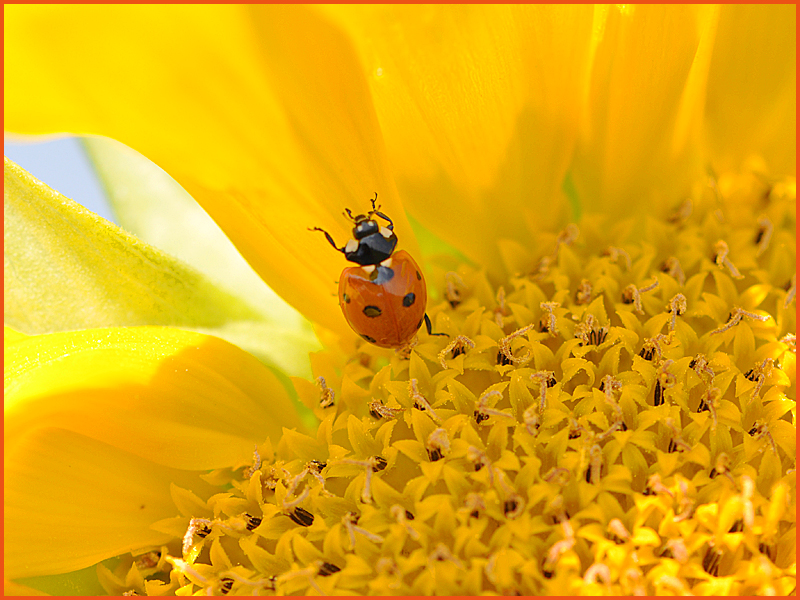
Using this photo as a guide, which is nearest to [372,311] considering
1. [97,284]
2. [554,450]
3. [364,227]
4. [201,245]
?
[364,227]

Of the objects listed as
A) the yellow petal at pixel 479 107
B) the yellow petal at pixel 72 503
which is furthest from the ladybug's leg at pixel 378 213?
the yellow petal at pixel 72 503

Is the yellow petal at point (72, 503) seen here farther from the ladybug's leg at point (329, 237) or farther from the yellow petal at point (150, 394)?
the ladybug's leg at point (329, 237)

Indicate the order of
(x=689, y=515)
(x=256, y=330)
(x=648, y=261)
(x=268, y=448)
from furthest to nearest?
1. (x=256, y=330)
2. (x=648, y=261)
3. (x=268, y=448)
4. (x=689, y=515)

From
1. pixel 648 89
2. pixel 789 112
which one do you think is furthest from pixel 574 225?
pixel 789 112

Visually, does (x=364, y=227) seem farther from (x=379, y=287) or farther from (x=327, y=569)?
(x=327, y=569)

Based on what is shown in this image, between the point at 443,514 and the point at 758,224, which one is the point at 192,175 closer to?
the point at 443,514

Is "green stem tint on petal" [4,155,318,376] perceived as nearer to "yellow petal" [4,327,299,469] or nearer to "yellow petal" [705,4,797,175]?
"yellow petal" [4,327,299,469]

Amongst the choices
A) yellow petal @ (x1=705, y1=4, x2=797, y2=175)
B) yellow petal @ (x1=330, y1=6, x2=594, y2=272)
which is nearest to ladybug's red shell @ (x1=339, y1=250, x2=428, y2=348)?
yellow petal @ (x1=330, y1=6, x2=594, y2=272)
